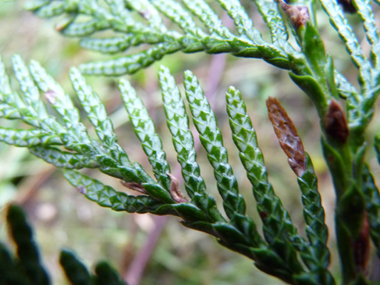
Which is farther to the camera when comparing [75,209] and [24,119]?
[75,209]

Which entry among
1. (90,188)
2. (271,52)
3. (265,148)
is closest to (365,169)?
(271,52)

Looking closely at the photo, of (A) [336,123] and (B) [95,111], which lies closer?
(A) [336,123]

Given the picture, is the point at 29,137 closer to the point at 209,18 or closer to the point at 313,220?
the point at 209,18

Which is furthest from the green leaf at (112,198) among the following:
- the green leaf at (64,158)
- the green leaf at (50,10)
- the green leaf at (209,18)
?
the green leaf at (50,10)

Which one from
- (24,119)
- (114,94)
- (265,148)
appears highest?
(24,119)

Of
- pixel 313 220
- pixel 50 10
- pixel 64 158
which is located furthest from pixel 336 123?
pixel 50 10

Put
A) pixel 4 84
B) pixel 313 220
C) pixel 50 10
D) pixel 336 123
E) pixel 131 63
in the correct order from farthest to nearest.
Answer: pixel 50 10 → pixel 131 63 → pixel 4 84 → pixel 313 220 → pixel 336 123

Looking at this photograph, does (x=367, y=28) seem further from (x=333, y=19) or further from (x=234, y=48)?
(x=234, y=48)
